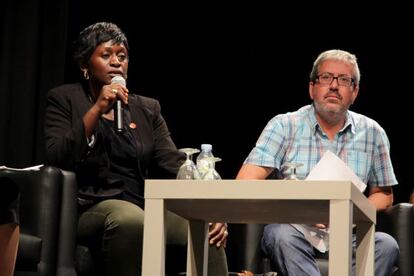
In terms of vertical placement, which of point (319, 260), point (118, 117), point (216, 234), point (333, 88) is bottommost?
point (319, 260)

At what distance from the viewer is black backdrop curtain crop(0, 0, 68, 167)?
4.18 meters

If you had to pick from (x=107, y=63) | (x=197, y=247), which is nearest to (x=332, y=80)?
(x=107, y=63)

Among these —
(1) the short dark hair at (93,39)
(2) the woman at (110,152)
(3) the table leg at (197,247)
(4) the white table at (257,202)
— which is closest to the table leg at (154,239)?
(4) the white table at (257,202)

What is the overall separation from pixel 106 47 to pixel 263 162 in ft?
2.48

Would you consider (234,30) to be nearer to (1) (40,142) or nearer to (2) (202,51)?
(2) (202,51)

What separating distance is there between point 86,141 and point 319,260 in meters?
0.95

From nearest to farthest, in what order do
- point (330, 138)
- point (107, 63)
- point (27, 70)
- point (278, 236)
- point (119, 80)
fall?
point (278, 236)
point (119, 80)
point (107, 63)
point (330, 138)
point (27, 70)

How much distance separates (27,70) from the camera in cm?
420

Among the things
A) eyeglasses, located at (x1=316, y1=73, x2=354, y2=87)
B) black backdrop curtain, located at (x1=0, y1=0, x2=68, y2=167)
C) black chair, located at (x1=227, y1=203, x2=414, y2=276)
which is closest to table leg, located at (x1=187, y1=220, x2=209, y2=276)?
black chair, located at (x1=227, y1=203, x2=414, y2=276)

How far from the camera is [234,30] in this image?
15.1 feet

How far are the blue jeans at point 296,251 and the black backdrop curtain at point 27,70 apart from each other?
1.56 m

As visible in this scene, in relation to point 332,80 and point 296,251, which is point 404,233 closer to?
point 296,251

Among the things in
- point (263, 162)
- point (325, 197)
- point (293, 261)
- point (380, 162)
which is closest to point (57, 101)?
point (263, 162)

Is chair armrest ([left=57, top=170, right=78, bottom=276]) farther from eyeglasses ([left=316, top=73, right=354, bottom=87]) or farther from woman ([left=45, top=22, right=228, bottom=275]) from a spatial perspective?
eyeglasses ([left=316, top=73, right=354, bottom=87])
